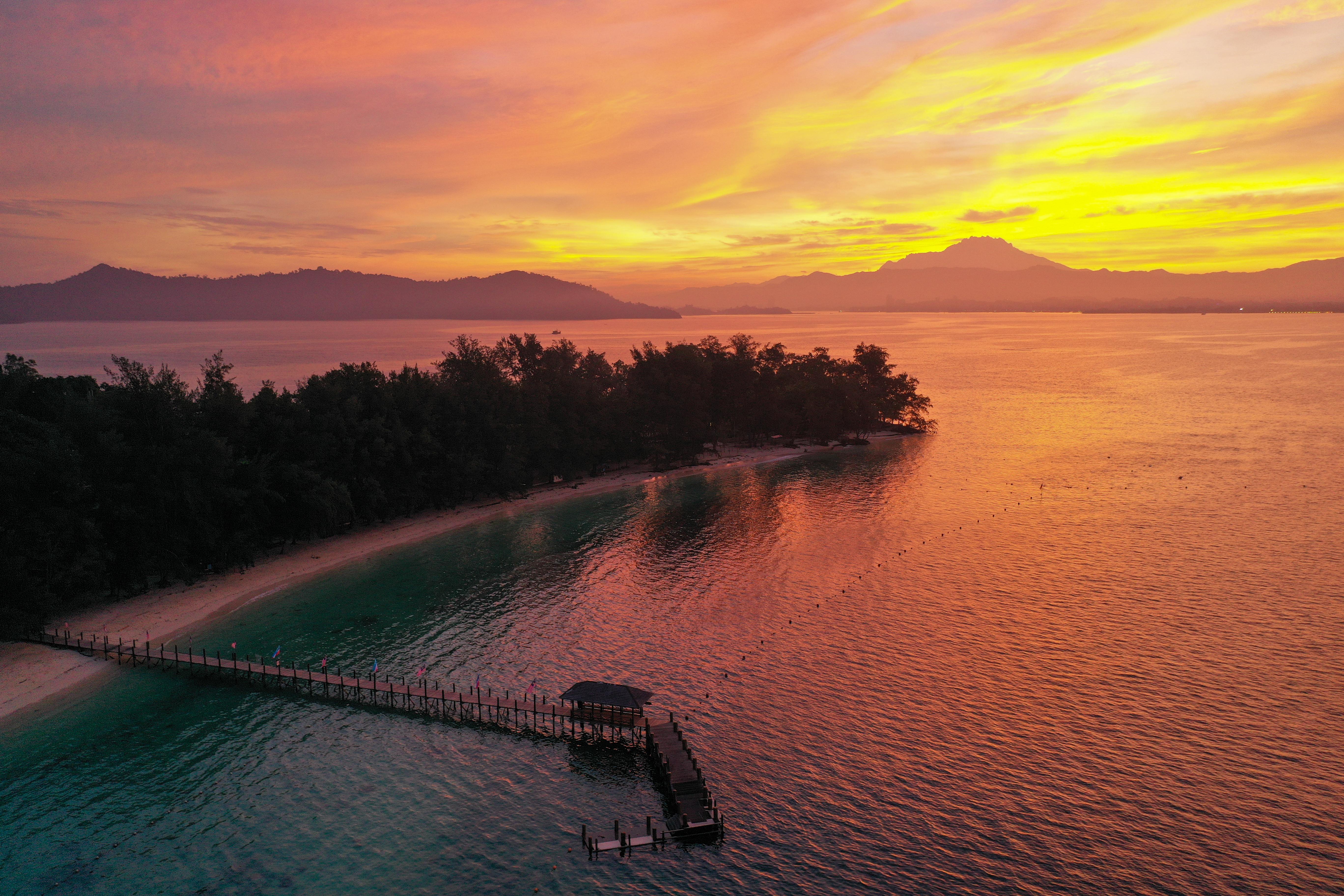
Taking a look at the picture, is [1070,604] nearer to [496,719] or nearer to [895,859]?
[895,859]

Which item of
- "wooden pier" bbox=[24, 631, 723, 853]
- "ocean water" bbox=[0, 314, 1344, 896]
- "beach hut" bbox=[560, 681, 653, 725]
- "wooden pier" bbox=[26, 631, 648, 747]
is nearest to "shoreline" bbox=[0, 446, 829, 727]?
"wooden pier" bbox=[26, 631, 648, 747]

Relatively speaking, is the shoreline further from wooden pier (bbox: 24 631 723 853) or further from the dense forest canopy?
the dense forest canopy

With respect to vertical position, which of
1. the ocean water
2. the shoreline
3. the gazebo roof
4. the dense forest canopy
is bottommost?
the ocean water

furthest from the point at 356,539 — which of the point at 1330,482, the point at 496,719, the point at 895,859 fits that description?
the point at 1330,482

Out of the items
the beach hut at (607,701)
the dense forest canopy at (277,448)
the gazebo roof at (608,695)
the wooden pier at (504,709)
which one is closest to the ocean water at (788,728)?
the wooden pier at (504,709)

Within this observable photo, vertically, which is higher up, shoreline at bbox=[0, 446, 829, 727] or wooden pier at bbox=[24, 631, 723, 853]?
shoreline at bbox=[0, 446, 829, 727]

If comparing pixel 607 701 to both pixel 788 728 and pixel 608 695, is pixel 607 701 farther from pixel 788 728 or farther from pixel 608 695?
pixel 788 728
